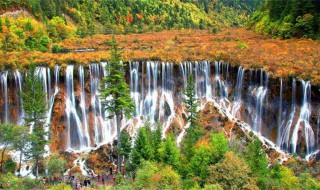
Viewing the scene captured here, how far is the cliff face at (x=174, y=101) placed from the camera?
44.0m

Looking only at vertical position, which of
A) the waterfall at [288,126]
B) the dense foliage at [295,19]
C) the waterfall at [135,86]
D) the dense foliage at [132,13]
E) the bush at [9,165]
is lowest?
the bush at [9,165]

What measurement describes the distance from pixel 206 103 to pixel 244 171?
2582 cm

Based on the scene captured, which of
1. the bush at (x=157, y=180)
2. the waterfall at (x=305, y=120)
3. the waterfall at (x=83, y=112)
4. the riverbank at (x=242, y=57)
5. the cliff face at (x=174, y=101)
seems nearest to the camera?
the bush at (x=157, y=180)

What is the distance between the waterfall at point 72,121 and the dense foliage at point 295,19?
145ft

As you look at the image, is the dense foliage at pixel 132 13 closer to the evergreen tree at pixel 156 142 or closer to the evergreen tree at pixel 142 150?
the evergreen tree at pixel 156 142

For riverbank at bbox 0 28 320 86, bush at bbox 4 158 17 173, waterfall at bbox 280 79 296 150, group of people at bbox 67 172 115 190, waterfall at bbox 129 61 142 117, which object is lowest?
group of people at bbox 67 172 115 190

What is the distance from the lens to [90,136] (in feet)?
152

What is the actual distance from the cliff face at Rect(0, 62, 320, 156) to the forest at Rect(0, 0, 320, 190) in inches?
6.7

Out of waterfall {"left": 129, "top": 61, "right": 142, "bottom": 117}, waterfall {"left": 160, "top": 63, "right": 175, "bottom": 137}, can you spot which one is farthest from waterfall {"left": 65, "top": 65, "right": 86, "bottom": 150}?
waterfall {"left": 160, "top": 63, "right": 175, "bottom": 137}

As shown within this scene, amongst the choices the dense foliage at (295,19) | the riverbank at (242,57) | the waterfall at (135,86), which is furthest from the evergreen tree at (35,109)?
the dense foliage at (295,19)

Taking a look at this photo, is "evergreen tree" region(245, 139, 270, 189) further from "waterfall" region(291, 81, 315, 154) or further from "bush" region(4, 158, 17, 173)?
"bush" region(4, 158, 17, 173)

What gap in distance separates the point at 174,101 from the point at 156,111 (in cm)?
303

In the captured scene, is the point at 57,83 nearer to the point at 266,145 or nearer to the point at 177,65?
the point at 177,65

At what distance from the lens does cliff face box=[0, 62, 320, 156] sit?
144 feet
